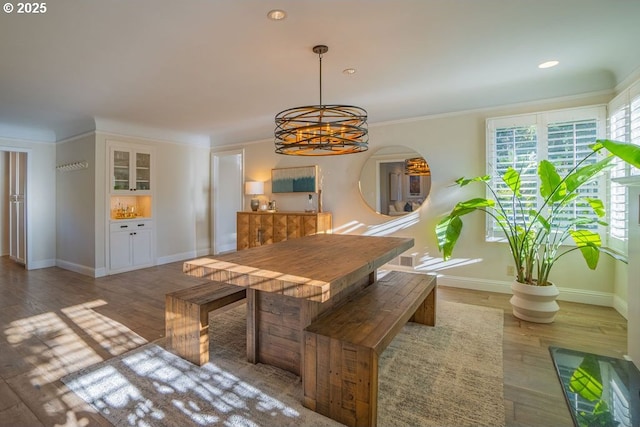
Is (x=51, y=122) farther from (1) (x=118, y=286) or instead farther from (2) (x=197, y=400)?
(2) (x=197, y=400)

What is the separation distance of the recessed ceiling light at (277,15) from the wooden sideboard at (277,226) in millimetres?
3026

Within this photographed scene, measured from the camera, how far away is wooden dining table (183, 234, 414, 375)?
169cm

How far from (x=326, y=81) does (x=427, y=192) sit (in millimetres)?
2108

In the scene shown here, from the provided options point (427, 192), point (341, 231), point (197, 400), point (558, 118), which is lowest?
point (197, 400)

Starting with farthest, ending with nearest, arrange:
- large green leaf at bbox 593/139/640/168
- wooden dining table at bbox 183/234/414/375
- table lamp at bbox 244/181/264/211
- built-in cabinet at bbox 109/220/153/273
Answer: table lamp at bbox 244/181/264/211 → built-in cabinet at bbox 109/220/153/273 → large green leaf at bbox 593/139/640/168 → wooden dining table at bbox 183/234/414/375

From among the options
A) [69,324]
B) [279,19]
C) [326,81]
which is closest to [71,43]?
[279,19]

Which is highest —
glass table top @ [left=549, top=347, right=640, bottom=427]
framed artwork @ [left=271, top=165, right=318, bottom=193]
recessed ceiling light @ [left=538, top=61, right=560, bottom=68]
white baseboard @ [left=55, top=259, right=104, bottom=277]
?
recessed ceiling light @ [left=538, top=61, right=560, bottom=68]

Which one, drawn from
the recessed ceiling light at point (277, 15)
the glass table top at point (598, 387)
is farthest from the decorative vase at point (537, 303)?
the recessed ceiling light at point (277, 15)

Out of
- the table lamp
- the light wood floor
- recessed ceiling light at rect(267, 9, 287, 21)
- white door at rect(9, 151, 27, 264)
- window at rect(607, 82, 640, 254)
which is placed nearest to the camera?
the light wood floor

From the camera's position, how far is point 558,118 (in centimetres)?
358

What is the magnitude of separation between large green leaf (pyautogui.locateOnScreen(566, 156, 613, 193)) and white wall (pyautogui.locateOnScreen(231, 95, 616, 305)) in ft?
3.84

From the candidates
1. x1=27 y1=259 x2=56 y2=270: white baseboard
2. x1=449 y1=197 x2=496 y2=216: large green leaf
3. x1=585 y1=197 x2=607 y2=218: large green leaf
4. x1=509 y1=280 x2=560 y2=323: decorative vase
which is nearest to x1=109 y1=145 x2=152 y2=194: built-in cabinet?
x1=27 y1=259 x2=56 y2=270: white baseboard

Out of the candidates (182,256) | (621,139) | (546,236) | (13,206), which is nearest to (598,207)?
(546,236)

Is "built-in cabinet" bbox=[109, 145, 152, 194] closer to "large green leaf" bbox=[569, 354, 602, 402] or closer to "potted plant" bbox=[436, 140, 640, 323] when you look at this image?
"potted plant" bbox=[436, 140, 640, 323]
